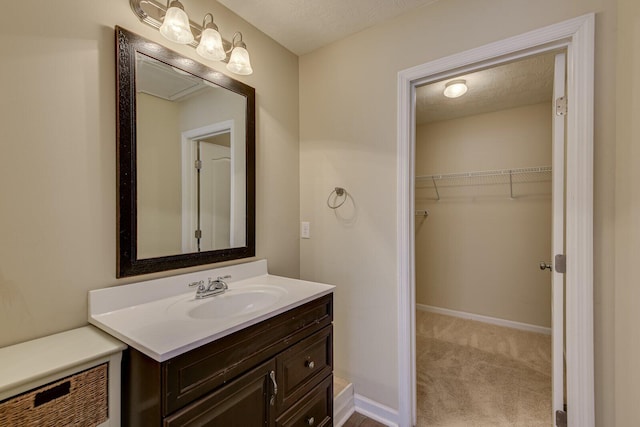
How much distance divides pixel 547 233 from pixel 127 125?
346 centimetres

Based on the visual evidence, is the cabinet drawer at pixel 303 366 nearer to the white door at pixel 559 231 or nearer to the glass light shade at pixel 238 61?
the white door at pixel 559 231

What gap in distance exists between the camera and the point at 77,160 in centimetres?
107

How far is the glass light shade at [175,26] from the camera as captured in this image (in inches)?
47.4

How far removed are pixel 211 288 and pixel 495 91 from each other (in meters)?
2.81

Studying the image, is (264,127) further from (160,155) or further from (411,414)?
(411,414)

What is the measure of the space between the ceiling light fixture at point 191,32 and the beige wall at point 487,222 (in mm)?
2615

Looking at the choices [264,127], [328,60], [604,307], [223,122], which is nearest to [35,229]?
[223,122]

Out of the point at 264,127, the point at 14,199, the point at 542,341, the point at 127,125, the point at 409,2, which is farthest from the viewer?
the point at 542,341

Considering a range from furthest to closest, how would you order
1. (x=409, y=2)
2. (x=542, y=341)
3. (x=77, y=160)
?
1. (x=542, y=341)
2. (x=409, y=2)
3. (x=77, y=160)

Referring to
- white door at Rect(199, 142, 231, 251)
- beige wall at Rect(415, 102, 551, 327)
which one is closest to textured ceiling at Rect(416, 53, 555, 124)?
beige wall at Rect(415, 102, 551, 327)

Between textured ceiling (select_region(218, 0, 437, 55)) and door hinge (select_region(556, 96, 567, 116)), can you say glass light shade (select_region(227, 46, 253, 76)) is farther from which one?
door hinge (select_region(556, 96, 567, 116))

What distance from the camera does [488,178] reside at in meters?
Answer: 3.05

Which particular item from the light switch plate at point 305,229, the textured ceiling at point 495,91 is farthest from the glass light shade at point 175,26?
the textured ceiling at point 495,91

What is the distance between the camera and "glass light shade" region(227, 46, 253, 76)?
147 cm
